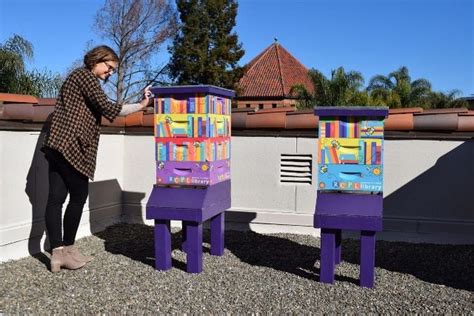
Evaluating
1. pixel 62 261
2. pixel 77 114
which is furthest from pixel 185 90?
pixel 62 261

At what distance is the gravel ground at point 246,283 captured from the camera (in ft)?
12.0

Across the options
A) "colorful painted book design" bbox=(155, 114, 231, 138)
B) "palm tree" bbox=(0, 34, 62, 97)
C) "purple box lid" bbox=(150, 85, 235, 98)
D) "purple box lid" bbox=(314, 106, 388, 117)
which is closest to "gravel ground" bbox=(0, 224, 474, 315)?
"colorful painted book design" bbox=(155, 114, 231, 138)

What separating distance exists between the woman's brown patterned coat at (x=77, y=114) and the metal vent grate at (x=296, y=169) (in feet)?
7.43

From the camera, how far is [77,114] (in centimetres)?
428

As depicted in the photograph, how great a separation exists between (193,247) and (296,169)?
1.93m

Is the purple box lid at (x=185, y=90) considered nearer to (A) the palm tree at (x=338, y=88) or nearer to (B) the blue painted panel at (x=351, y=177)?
(B) the blue painted panel at (x=351, y=177)

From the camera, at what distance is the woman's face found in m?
4.42

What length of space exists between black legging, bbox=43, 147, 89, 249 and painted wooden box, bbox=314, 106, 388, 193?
Result: 198 centimetres

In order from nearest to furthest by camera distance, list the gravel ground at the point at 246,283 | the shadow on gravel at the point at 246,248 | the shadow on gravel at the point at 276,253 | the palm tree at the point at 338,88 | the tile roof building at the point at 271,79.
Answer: the gravel ground at the point at 246,283
the shadow on gravel at the point at 276,253
the shadow on gravel at the point at 246,248
the palm tree at the point at 338,88
the tile roof building at the point at 271,79

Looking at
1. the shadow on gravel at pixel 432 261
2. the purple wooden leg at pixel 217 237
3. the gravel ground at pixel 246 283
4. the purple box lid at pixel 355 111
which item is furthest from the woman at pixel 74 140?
the shadow on gravel at pixel 432 261

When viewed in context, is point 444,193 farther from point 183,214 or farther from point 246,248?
point 183,214

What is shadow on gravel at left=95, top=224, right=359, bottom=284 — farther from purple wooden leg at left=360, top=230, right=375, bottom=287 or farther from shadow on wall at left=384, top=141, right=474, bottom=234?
shadow on wall at left=384, top=141, right=474, bottom=234

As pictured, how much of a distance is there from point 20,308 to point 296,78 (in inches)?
1707

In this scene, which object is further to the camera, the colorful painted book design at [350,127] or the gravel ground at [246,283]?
the colorful painted book design at [350,127]
